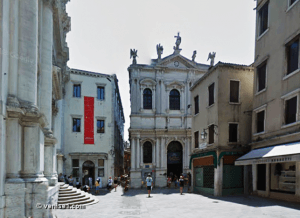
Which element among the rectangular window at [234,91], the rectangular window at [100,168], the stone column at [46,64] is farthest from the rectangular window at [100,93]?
the stone column at [46,64]

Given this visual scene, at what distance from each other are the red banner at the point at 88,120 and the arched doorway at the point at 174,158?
1003 centimetres

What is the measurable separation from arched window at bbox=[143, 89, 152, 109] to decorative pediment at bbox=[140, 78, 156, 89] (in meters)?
0.63

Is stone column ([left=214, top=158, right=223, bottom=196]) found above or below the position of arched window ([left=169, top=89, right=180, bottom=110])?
below

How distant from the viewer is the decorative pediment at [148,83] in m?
33.8

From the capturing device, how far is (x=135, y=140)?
3284 cm

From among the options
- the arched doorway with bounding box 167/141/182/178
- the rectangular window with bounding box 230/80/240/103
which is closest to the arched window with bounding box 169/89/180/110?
the arched doorway with bounding box 167/141/182/178

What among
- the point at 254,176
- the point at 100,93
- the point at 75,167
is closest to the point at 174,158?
the point at 75,167

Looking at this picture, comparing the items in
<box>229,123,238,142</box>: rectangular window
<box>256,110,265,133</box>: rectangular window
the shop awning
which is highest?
<box>256,110,265,133</box>: rectangular window

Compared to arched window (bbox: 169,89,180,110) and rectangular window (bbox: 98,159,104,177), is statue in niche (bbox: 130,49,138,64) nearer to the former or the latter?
arched window (bbox: 169,89,180,110)

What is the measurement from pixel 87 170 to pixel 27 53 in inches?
895

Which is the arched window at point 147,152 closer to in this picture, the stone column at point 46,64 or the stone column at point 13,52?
the stone column at point 46,64

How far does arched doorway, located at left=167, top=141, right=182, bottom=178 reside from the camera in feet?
112

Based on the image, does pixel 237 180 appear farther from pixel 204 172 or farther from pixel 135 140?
pixel 135 140

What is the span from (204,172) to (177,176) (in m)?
12.5
